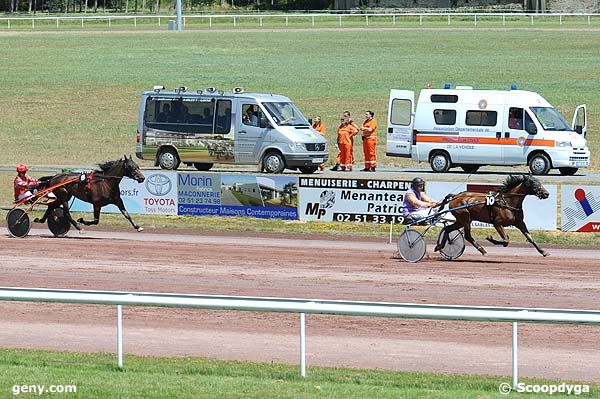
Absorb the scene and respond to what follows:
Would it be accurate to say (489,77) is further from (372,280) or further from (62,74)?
(372,280)

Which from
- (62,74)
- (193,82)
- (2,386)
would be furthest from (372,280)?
(62,74)

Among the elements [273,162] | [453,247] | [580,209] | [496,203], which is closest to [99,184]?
[453,247]

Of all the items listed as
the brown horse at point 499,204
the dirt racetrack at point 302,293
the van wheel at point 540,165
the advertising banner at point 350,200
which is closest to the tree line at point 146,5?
the van wheel at point 540,165

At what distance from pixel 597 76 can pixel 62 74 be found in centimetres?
2345

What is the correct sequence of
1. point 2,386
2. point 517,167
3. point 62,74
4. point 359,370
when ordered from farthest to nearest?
point 62,74 → point 517,167 → point 359,370 → point 2,386

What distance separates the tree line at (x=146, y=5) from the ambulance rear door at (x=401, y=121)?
6905cm

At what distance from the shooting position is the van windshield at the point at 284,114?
1261 inches

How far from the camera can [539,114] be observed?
3181cm

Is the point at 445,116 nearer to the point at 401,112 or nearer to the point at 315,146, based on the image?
the point at 401,112

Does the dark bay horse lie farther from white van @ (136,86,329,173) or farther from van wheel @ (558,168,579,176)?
van wheel @ (558,168,579,176)

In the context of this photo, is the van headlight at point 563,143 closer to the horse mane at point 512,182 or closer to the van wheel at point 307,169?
the van wheel at point 307,169

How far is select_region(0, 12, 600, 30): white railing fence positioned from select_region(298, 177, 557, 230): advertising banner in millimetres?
50853

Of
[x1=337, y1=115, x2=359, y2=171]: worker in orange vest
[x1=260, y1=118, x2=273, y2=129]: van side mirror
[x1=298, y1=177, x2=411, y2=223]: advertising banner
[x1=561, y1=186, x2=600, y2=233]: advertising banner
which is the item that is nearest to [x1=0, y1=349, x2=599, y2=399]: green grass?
[x1=561, y1=186, x2=600, y2=233]: advertising banner

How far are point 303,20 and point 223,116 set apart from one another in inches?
1977
